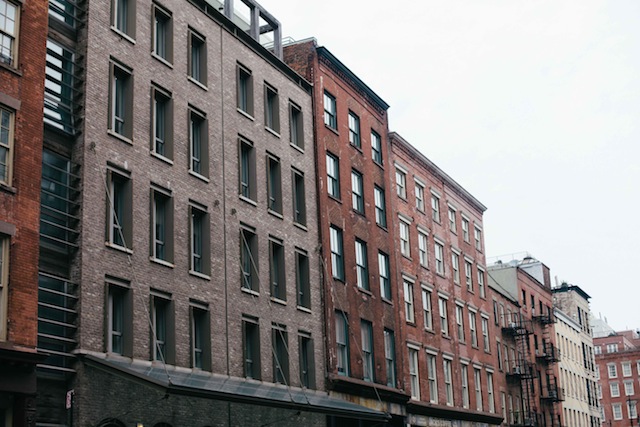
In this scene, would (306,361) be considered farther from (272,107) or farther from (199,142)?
(272,107)

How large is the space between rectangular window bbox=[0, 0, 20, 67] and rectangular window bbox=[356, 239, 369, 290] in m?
22.6

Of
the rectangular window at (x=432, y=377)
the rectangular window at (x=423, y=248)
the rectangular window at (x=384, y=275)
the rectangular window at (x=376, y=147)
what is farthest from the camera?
the rectangular window at (x=423, y=248)

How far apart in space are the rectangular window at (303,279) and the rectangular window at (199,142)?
7.07 metres

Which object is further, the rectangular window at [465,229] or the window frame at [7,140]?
the rectangular window at [465,229]

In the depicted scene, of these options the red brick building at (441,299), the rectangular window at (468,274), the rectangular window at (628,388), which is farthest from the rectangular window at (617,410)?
the rectangular window at (468,274)

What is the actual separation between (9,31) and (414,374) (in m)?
30.4

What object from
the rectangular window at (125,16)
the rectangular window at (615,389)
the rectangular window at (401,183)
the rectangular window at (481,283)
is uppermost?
the rectangular window at (401,183)

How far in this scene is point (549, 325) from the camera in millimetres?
77438

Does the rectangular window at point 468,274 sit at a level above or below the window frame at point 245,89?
below

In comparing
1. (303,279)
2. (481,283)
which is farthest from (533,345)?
(303,279)

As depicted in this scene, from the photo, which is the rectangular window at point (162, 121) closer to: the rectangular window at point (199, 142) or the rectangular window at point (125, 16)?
the rectangular window at point (199, 142)

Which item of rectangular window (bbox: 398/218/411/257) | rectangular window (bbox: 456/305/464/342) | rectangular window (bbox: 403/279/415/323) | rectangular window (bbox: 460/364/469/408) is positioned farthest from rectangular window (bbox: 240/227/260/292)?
rectangular window (bbox: 456/305/464/342)

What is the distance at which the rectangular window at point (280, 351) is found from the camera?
34.9m

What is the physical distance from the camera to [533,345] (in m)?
73.4
